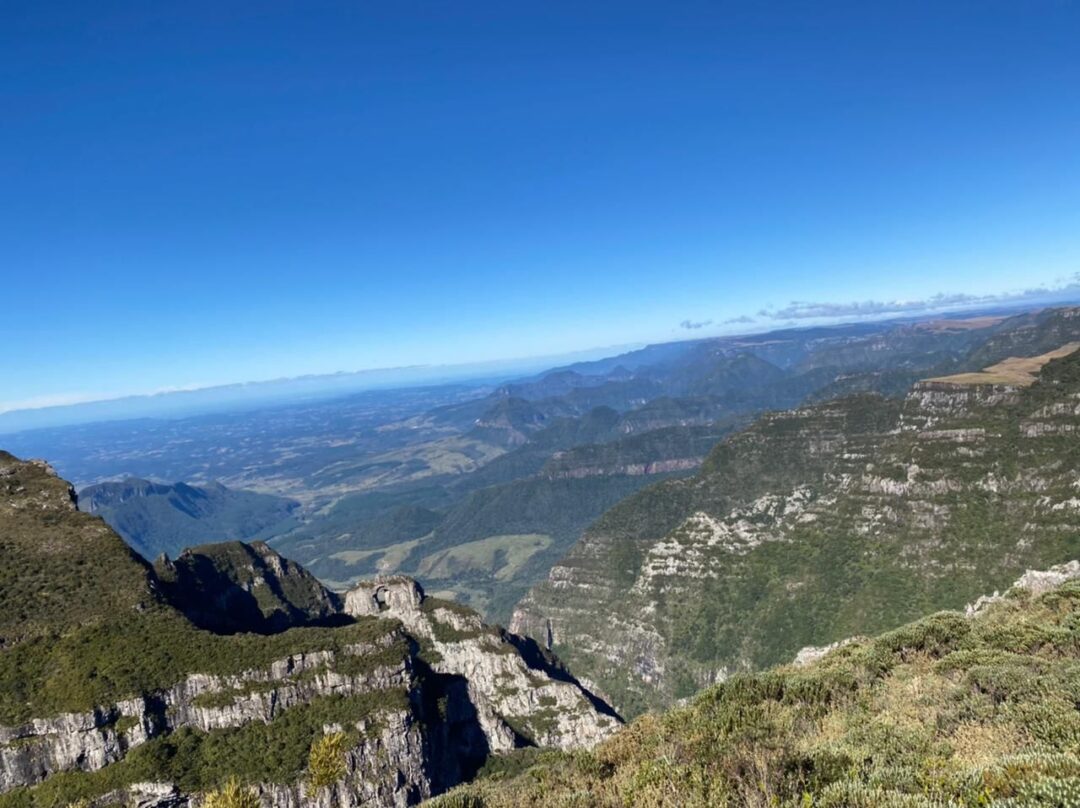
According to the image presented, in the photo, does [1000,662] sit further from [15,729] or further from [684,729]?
[15,729]

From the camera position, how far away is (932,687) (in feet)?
123

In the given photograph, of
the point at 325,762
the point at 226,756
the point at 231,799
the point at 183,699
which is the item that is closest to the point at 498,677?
the point at 226,756

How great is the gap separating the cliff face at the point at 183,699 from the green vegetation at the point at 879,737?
232 feet

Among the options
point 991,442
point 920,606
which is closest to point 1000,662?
point 920,606

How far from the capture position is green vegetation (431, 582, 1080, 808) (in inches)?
806

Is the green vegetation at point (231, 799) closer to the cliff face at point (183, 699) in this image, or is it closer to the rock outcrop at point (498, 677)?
the cliff face at point (183, 699)

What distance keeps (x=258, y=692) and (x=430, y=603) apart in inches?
2514

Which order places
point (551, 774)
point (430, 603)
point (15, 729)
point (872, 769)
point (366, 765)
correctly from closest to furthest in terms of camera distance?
point (872, 769), point (551, 774), point (15, 729), point (366, 765), point (430, 603)

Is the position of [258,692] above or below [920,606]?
above

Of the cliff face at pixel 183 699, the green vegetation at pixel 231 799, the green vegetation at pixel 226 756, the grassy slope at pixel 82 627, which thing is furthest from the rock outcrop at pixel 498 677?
the green vegetation at pixel 231 799

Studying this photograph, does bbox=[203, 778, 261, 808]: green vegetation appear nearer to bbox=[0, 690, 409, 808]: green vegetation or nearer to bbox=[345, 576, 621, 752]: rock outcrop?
bbox=[0, 690, 409, 808]: green vegetation

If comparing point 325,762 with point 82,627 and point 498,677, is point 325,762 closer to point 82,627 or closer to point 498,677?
point 82,627

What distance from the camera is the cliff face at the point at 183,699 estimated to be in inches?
3391

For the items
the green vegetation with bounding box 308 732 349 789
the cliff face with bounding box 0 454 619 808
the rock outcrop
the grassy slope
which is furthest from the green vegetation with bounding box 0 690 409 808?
the rock outcrop
